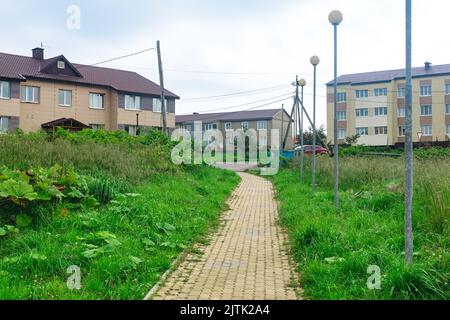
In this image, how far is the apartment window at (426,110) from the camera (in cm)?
5644

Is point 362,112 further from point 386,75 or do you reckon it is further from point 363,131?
point 386,75

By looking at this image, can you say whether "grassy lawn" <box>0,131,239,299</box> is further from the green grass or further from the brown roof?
the brown roof

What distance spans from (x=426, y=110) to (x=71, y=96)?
41758mm

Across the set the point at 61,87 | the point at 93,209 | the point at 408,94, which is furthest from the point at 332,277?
the point at 61,87

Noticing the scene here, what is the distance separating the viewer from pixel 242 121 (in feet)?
227

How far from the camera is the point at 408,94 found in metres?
5.63

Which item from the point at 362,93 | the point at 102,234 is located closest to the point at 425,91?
the point at 362,93

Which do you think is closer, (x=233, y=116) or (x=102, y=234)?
(x=102, y=234)

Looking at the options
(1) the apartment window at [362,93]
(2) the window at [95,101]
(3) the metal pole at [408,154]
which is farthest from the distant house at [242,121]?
(3) the metal pole at [408,154]

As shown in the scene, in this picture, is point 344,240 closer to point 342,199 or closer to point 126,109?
point 342,199

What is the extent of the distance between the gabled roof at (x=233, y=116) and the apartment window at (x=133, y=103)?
29.0 m

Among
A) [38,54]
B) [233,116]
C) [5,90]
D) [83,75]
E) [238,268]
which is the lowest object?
[238,268]

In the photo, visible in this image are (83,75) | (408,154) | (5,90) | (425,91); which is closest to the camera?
(408,154)
